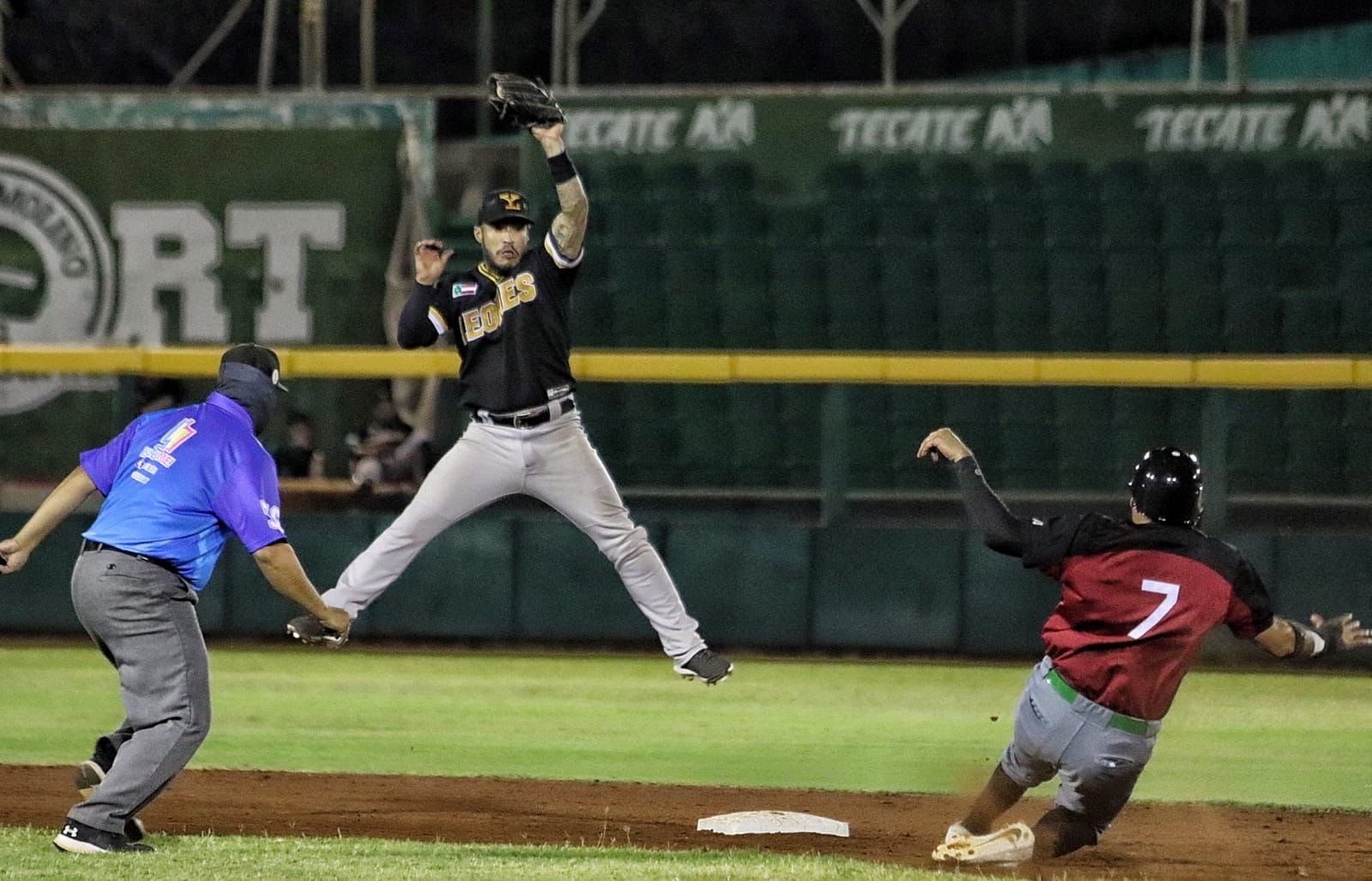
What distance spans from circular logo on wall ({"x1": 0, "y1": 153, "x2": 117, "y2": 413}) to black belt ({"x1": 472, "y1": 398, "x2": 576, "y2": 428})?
7772 mm

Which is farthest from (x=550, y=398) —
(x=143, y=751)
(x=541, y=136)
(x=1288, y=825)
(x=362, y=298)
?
(x=362, y=298)

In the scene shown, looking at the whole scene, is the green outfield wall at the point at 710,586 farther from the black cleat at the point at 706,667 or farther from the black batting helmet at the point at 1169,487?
the black batting helmet at the point at 1169,487

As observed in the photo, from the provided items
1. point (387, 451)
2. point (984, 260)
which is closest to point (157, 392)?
point (387, 451)

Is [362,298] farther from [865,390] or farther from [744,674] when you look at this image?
[744,674]

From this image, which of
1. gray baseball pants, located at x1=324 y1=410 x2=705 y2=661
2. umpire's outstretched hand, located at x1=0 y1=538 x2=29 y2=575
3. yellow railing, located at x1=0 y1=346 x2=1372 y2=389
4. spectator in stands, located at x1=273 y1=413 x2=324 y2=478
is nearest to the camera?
umpire's outstretched hand, located at x1=0 y1=538 x2=29 y2=575

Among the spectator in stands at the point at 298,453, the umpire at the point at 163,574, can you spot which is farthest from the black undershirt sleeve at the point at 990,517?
the spectator in stands at the point at 298,453

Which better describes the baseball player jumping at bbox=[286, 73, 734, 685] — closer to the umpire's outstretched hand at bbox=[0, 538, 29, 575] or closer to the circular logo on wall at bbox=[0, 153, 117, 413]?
the umpire's outstretched hand at bbox=[0, 538, 29, 575]

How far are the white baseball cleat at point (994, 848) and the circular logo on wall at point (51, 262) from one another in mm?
9973

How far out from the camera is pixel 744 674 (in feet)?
32.1

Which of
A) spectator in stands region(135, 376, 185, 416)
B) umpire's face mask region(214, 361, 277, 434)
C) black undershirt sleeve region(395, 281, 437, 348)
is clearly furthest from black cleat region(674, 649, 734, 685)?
spectator in stands region(135, 376, 185, 416)

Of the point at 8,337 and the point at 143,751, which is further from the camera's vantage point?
the point at 8,337

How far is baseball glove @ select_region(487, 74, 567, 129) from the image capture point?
637 centimetres

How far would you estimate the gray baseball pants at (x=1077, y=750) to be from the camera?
5090 mm

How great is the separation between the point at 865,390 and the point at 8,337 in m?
6.21
